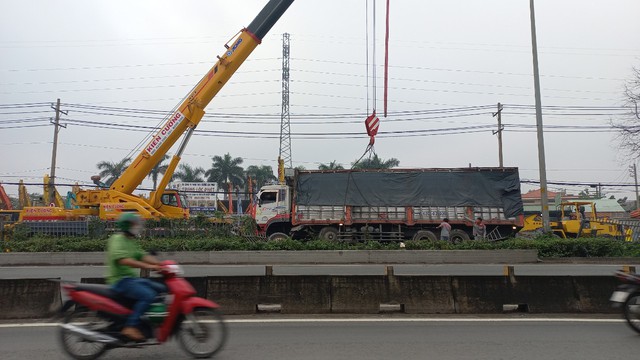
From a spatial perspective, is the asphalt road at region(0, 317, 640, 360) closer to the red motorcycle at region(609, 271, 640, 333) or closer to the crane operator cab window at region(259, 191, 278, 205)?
the red motorcycle at region(609, 271, 640, 333)

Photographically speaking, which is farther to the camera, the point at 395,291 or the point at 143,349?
the point at 395,291

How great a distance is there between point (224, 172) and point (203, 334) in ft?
200

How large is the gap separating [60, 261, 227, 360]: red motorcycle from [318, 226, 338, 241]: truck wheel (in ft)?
51.6

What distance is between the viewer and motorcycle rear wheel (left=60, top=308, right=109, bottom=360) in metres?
5.12

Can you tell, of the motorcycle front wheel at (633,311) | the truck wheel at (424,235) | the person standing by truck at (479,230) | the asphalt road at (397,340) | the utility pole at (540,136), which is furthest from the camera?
the truck wheel at (424,235)

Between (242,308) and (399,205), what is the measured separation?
1396 cm

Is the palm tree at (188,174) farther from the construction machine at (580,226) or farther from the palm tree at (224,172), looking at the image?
the construction machine at (580,226)

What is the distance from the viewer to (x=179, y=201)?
70.2ft

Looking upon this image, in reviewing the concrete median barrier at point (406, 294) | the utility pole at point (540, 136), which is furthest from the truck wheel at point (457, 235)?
the concrete median barrier at point (406, 294)

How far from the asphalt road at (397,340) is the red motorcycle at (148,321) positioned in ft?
0.99

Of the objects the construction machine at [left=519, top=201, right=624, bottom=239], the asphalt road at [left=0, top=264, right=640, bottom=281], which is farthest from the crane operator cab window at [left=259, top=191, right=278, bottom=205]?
the construction machine at [left=519, top=201, right=624, bottom=239]

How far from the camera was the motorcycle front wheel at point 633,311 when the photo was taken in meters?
6.34

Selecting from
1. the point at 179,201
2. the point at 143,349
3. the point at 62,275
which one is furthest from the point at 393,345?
the point at 179,201

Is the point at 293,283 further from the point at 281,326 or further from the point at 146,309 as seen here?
the point at 146,309
